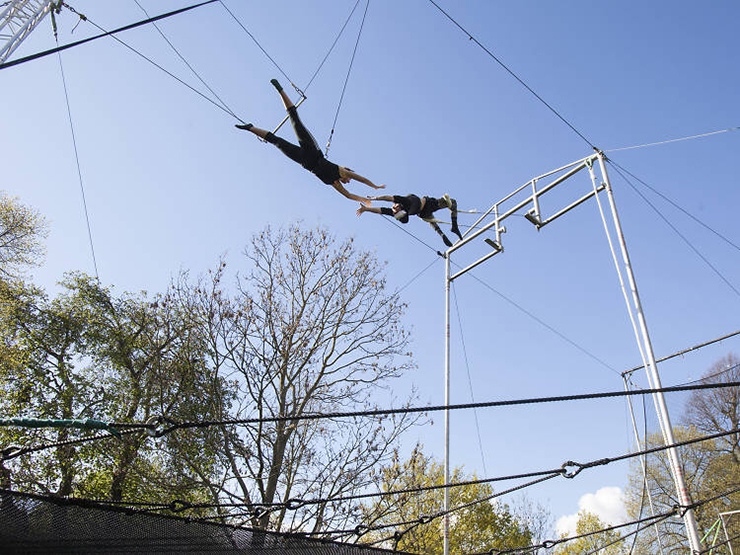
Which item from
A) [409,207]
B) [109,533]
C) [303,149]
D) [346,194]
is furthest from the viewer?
[409,207]

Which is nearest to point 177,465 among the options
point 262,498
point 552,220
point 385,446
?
point 262,498

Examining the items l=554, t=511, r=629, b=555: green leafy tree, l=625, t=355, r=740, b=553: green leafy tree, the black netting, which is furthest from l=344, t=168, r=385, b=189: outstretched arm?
l=554, t=511, r=629, b=555: green leafy tree

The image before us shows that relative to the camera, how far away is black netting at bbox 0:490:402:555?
256 cm

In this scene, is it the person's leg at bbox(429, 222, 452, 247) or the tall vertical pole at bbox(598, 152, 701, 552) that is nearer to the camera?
the tall vertical pole at bbox(598, 152, 701, 552)

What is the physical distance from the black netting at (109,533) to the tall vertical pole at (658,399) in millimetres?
3464

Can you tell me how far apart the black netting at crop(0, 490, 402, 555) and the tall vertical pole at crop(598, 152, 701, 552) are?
346 cm

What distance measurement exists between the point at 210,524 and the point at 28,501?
100 centimetres

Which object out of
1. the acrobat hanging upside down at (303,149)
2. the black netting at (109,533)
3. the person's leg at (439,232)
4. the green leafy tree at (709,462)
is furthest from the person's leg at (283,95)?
the green leafy tree at (709,462)

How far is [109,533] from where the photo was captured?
2.84m

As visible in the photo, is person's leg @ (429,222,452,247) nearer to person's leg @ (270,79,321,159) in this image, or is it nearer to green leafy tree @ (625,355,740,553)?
person's leg @ (270,79,321,159)

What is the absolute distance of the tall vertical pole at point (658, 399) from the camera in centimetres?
449

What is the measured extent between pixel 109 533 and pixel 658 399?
4.88m

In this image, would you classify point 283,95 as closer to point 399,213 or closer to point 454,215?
point 399,213

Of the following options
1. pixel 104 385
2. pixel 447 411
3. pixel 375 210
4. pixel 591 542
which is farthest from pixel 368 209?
pixel 591 542
